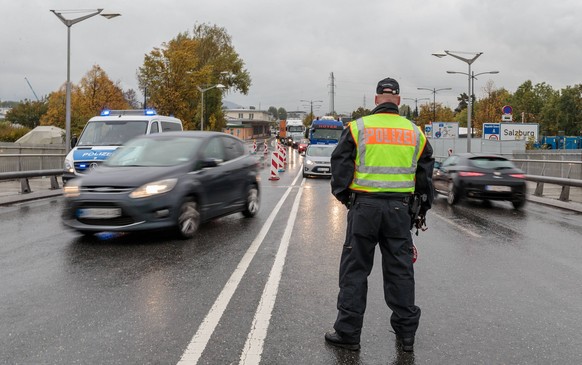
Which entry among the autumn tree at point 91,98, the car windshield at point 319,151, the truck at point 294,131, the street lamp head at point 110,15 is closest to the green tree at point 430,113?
the truck at point 294,131

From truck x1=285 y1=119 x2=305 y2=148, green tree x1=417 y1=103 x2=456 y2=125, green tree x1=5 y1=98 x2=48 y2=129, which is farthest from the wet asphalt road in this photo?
green tree x1=5 y1=98 x2=48 y2=129

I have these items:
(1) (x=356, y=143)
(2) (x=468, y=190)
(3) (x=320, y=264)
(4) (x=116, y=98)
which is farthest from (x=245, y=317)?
(4) (x=116, y=98)

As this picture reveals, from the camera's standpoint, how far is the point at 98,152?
13219mm


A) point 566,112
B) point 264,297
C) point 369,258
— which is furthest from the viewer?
point 566,112

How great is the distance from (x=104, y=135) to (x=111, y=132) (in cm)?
19

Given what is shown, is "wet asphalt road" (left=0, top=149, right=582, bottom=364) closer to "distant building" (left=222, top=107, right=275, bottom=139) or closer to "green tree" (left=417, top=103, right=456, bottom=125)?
"green tree" (left=417, top=103, right=456, bottom=125)

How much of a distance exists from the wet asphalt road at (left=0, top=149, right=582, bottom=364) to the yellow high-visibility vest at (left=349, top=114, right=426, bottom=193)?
113 centimetres

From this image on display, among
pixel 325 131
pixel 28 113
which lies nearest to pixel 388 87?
pixel 325 131

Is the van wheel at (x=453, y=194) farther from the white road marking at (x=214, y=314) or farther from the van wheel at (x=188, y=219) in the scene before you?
the van wheel at (x=188, y=219)

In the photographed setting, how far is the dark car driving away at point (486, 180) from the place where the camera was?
12.5 m

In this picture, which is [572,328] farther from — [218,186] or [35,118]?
[35,118]

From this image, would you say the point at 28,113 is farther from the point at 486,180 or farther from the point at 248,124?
the point at 486,180

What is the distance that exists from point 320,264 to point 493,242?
3.17 meters

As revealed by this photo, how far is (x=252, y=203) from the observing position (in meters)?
10.2
